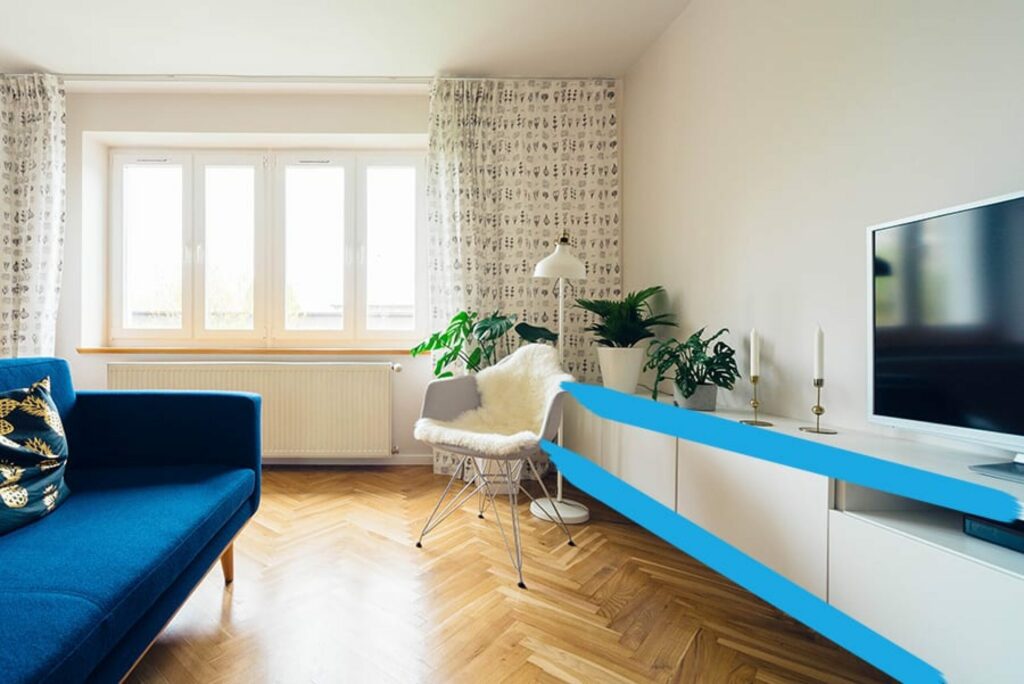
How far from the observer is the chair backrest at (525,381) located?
7.53ft

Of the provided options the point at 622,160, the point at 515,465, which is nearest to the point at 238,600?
the point at 515,465

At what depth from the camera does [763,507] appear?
1.49m

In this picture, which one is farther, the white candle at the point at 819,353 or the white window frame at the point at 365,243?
the white window frame at the point at 365,243

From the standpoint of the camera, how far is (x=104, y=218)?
3.31 metres

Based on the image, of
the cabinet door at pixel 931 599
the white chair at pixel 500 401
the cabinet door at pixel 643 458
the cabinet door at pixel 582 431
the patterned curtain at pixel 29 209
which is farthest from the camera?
the patterned curtain at pixel 29 209

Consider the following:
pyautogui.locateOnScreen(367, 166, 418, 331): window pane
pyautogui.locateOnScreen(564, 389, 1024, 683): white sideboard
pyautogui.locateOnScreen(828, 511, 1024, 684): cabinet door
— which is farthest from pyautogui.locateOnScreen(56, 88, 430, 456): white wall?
pyautogui.locateOnScreen(828, 511, 1024, 684): cabinet door

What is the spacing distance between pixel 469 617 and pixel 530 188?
2.35 meters

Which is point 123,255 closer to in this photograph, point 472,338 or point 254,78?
point 254,78

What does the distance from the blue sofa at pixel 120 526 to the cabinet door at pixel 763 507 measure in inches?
61.6

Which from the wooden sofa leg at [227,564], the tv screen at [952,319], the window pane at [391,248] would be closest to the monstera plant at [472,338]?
the window pane at [391,248]

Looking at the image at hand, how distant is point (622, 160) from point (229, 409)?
8.52 ft

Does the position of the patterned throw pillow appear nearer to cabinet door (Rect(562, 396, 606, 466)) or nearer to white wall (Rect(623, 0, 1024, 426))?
cabinet door (Rect(562, 396, 606, 466))

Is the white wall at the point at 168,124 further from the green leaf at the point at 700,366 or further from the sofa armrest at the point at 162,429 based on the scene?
the green leaf at the point at 700,366
